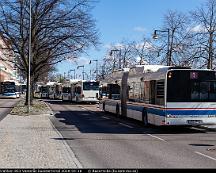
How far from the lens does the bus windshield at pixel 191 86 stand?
1862 cm

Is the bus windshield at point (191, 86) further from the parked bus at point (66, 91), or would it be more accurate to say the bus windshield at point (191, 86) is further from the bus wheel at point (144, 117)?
the parked bus at point (66, 91)

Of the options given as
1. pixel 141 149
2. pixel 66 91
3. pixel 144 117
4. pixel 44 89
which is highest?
pixel 44 89

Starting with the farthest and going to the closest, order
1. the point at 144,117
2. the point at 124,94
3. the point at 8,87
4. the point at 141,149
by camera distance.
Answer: the point at 8,87, the point at 124,94, the point at 144,117, the point at 141,149

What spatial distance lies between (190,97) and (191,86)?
0.47 meters

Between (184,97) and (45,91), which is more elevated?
(45,91)

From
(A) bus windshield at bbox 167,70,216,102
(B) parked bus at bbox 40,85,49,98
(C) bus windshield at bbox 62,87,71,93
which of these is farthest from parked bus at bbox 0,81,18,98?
(A) bus windshield at bbox 167,70,216,102

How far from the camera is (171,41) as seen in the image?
3581cm

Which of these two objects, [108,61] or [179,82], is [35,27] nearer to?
[179,82]

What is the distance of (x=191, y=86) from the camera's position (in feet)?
61.9

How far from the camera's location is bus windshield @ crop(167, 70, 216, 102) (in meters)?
18.6

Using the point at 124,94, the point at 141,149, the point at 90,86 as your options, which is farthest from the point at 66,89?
the point at 141,149

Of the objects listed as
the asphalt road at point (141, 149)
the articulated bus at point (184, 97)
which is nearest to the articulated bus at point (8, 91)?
the asphalt road at point (141, 149)

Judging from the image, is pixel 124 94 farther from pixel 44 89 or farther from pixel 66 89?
pixel 44 89

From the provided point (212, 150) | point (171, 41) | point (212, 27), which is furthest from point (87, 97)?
point (212, 150)
